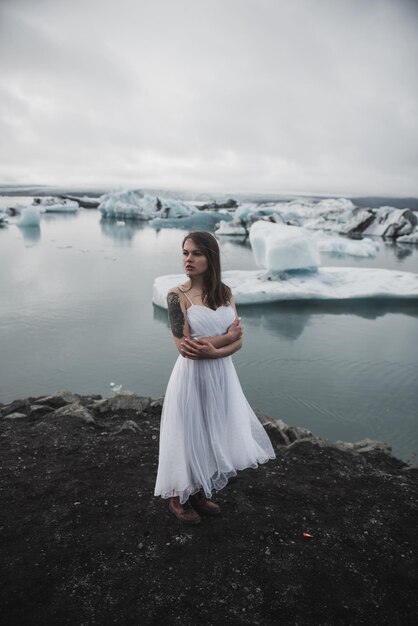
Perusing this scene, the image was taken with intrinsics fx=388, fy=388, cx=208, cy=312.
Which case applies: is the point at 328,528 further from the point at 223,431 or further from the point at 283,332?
the point at 283,332

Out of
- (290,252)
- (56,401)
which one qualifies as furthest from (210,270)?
(290,252)

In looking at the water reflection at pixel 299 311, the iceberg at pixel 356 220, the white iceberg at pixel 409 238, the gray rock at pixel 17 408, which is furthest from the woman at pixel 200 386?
the white iceberg at pixel 409 238

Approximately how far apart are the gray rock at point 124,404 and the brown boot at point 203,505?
1.82 m

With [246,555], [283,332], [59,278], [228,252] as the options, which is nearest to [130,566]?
[246,555]

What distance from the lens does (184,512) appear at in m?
2.35

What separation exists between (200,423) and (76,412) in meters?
2.21

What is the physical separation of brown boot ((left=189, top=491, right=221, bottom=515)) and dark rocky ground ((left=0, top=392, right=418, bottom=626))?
66mm

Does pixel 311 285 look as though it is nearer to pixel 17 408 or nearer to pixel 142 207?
pixel 17 408

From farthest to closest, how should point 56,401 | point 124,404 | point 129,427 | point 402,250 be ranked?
point 402,250 → point 56,401 → point 124,404 → point 129,427

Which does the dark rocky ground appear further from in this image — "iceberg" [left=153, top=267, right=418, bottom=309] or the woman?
"iceberg" [left=153, top=267, right=418, bottom=309]

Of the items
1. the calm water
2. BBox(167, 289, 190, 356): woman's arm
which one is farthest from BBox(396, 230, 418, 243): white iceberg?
BBox(167, 289, 190, 356): woman's arm

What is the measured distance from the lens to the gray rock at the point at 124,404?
165 inches

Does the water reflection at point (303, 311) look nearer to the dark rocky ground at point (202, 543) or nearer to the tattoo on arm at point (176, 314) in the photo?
the dark rocky ground at point (202, 543)

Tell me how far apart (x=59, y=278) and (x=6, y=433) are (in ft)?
32.4
